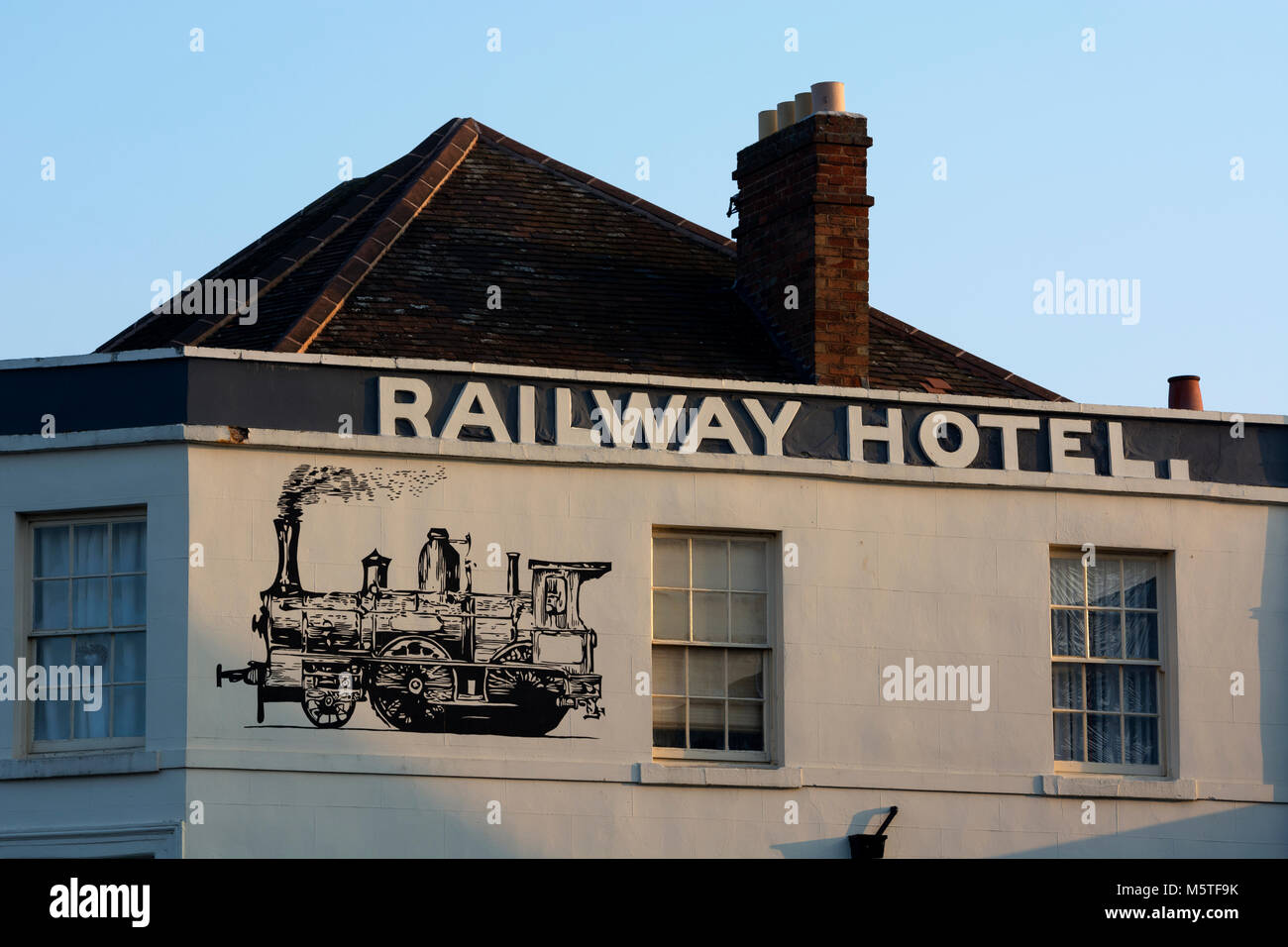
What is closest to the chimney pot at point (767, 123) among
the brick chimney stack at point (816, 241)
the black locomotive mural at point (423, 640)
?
the brick chimney stack at point (816, 241)

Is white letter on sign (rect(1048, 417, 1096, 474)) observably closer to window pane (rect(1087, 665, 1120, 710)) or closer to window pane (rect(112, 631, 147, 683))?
window pane (rect(1087, 665, 1120, 710))

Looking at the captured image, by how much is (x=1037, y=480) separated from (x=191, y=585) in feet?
25.0

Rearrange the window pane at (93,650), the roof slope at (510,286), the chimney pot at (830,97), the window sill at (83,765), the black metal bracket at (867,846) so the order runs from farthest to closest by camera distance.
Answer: the chimney pot at (830,97)
the roof slope at (510,286)
the black metal bracket at (867,846)
the window pane at (93,650)
the window sill at (83,765)

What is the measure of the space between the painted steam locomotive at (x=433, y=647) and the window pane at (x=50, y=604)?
5.13ft

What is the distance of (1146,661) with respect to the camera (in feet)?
59.3

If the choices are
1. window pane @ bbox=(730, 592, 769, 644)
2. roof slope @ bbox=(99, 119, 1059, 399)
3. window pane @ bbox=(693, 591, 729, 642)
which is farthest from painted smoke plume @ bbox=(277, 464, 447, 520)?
window pane @ bbox=(730, 592, 769, 644)

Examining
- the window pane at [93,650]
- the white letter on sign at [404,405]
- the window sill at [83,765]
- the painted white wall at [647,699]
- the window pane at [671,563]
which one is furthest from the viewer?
the window pane at [671,563]

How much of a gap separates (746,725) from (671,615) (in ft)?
3.83

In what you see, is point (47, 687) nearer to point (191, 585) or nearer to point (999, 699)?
point (191, 585)

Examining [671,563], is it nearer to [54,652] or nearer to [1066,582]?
[1066,582]

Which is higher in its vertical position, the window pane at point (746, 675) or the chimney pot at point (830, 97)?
the chimney pot at point (830, 97)

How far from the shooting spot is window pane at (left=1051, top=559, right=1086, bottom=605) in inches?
712

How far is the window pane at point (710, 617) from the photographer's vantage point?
17.2 meters
